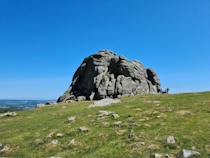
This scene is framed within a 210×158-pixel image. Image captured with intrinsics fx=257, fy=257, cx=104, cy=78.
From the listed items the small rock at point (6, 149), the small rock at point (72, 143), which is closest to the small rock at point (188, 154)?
the small rock at point (72, 143)

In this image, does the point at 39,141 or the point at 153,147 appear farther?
the point at 39,141

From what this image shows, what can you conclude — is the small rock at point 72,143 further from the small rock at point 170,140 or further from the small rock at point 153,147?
the small rock at point 170,140

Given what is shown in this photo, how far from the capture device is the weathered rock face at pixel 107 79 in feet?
275

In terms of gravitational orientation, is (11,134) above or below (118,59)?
below

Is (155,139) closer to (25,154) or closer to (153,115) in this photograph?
(153,115)

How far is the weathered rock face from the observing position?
83.8 metres

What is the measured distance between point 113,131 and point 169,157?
9.63m

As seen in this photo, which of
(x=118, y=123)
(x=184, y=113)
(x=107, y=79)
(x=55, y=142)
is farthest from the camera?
(x=107, y=79)

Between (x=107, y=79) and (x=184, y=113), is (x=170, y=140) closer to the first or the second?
(x=184, y=113)

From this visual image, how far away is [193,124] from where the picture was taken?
29375 mm

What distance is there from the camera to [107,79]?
87688mm

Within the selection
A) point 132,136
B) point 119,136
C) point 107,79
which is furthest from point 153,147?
point 107,79

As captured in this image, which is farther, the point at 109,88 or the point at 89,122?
the point at 109,88

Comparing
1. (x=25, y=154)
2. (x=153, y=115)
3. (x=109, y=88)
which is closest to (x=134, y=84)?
(x=109, y=88)
